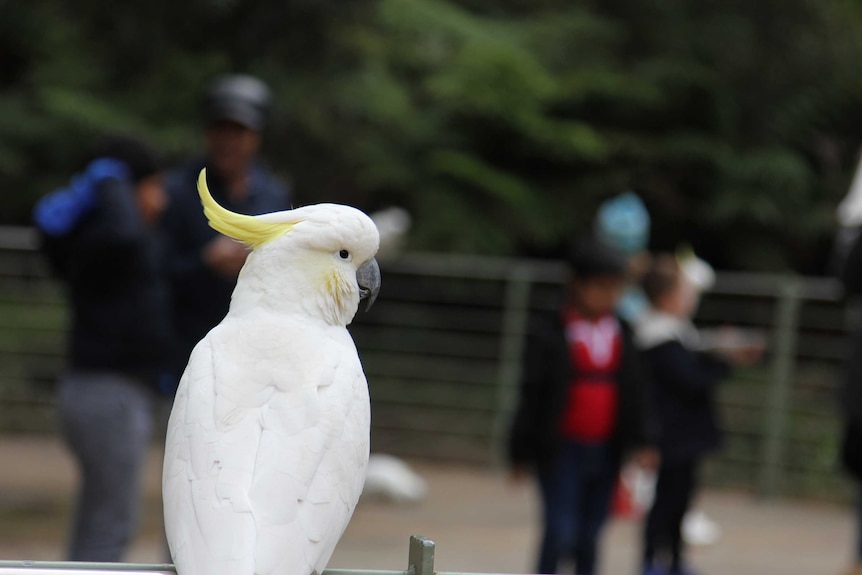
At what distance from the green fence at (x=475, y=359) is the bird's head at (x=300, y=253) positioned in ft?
18.9

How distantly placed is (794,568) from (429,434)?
325cm

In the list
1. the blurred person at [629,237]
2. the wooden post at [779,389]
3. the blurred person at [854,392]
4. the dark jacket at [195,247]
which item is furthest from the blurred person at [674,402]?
the wooden post at [779,389]

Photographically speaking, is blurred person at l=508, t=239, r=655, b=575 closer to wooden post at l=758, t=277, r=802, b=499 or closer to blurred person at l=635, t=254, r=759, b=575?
blurred person at l=635, t=254, r=759, b=575

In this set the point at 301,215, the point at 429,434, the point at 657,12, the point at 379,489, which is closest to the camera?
the point at 301,215

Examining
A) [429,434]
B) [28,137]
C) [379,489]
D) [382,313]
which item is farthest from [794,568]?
[28,137]

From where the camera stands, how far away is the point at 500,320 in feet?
28.6

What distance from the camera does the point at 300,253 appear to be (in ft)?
7.75

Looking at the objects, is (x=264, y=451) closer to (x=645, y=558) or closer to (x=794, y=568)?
(x=645, y=558)

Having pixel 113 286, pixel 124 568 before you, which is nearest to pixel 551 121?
pixel 113 286

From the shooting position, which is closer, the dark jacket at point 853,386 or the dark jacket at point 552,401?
the dark jacket at point 853,386

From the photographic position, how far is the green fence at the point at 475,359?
26.8 feet

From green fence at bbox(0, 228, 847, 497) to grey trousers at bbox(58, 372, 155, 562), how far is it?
4290mm

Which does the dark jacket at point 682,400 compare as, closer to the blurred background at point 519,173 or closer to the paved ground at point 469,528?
the paved ground at point 469,528

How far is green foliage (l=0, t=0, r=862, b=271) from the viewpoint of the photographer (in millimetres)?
8281
